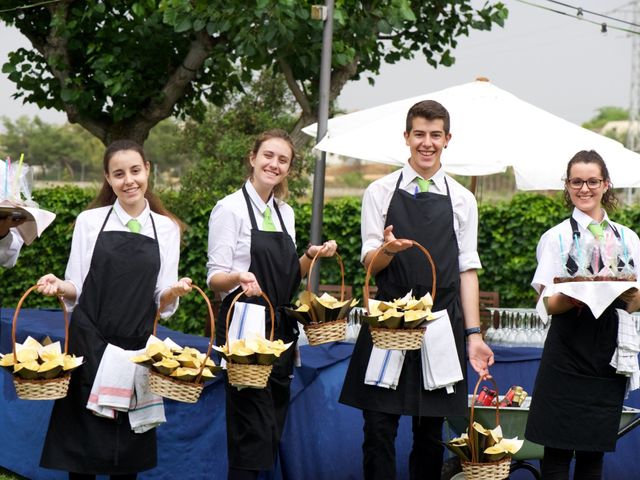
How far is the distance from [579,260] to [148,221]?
1.77 metres

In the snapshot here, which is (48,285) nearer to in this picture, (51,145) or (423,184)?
(423,184)

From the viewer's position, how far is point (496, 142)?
7.09 meters

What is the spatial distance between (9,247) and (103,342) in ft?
2.22

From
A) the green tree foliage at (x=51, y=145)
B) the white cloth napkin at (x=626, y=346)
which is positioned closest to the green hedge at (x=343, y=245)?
the white cloth napkin at (x=626, y=346)

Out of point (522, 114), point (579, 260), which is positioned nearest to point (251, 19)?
point (522, 114)

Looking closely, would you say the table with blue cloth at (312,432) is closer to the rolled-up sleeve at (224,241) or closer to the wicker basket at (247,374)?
the rolled-up sleeve at (224,241)

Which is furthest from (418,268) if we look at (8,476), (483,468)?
(8,476)

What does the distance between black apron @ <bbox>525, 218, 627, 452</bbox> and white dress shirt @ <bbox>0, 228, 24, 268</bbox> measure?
2316 mm

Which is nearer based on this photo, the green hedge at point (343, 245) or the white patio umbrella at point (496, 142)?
the white patio umbrella at point (496, 142)

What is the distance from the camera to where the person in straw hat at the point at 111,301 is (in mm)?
4074

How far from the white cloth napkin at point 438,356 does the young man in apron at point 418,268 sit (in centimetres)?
4

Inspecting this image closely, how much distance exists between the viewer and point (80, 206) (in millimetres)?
10000

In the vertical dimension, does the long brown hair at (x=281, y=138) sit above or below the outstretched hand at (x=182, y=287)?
above

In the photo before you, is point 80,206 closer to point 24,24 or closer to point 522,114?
point 24,24
